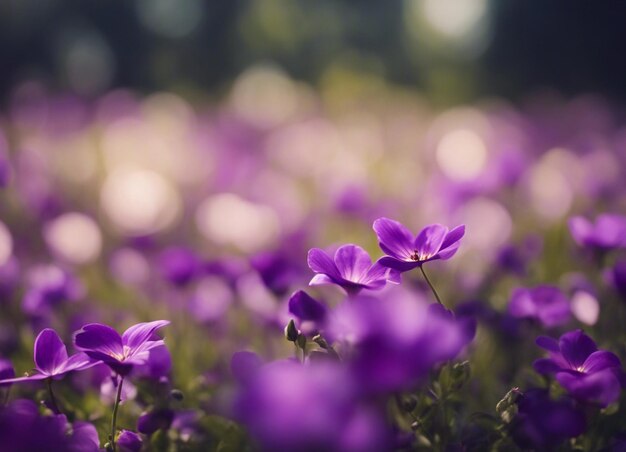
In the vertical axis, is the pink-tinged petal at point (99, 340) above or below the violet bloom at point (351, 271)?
below

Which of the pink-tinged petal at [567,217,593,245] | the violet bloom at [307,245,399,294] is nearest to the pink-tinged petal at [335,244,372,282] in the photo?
the violet bloom at [307,245,399,294]

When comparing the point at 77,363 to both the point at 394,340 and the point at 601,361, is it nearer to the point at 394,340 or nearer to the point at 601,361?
the point at 394,340

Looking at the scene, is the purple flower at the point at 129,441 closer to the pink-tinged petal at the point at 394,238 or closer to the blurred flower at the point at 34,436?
the blurred flower at the point at 34,436

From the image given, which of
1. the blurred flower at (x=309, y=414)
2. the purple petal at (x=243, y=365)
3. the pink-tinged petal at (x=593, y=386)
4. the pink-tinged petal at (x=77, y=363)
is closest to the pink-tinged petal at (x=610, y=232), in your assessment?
the pink-tinged petal at (x=593, y=386)

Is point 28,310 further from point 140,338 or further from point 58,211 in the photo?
point 58,211

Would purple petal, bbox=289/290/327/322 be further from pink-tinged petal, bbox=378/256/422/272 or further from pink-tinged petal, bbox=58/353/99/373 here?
pink-tinged petal, bbox=58/353/99/373

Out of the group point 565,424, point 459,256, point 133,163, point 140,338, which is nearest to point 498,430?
point 565,424

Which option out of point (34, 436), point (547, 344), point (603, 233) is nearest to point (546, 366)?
point (547, 344)
